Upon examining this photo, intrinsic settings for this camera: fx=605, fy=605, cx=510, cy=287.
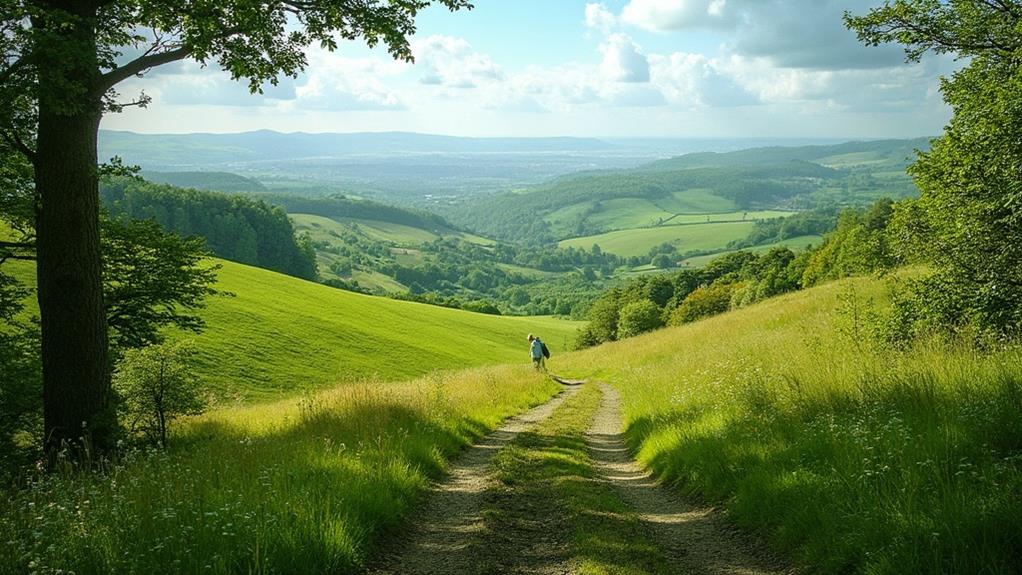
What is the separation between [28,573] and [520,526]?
4419 mm

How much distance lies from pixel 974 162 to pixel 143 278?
Result: 18.9 meters

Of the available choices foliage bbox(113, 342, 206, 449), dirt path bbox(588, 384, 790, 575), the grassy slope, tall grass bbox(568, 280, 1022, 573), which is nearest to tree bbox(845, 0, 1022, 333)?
tall grass bbox(568, 280, 1022, 573)

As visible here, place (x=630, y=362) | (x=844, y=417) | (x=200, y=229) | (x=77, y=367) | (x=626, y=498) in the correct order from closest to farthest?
(x=844, y=417)
(x=626, y=498)
(x=77, y=367)
(x=630, y=362)
(x=200, y=229)

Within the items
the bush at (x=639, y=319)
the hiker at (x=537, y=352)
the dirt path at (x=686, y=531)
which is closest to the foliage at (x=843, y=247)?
the hiker at (x=537, y=352)

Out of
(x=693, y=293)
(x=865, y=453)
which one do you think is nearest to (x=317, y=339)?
(x=865, y=453)

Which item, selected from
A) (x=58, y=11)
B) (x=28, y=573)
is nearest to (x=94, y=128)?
(x=58, y=11)

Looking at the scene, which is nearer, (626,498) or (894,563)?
(894,563)

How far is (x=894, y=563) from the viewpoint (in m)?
4.40

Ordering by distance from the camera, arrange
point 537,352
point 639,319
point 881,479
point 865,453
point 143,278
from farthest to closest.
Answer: point 639,319
point 537,352
point 143,278
point 865,453
point 881,479

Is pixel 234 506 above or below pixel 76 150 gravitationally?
below

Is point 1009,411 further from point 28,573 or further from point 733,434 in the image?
point 28,573

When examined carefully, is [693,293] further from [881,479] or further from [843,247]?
[881,479]

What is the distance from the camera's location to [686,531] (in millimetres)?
6762

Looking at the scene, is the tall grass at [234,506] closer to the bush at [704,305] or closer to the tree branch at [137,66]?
the tree branch at [137,66]
